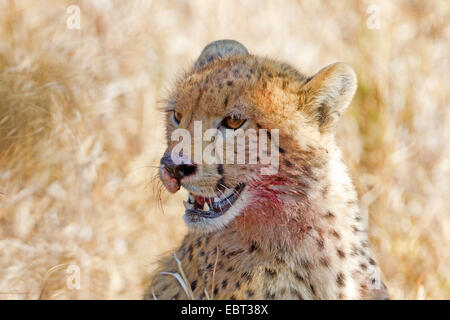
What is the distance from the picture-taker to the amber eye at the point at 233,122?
9.82 ft

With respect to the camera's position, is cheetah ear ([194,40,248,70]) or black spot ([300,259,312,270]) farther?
cheetah ear ([194,40,248,70])

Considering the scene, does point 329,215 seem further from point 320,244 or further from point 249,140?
point 249,140

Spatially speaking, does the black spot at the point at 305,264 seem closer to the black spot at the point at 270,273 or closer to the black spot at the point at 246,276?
the black spot at the point at 270,273

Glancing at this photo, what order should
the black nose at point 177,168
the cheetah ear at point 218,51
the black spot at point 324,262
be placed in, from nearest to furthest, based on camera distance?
the black nose at point 177,168
the black spot at point 324,262
the cheetah ear at point 218,51

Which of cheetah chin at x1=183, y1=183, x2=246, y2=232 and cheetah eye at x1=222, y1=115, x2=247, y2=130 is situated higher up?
cheetah eye at x1=222, y1=115, x2=247, y2=130

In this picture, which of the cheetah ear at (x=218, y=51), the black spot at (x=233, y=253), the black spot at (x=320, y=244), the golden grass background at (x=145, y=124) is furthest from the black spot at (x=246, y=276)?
the golden grass background at (x=145, y=124)

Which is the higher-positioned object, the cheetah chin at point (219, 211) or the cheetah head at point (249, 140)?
the cheetah head at point (249, 140)

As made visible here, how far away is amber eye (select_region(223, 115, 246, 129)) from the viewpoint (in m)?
2.99

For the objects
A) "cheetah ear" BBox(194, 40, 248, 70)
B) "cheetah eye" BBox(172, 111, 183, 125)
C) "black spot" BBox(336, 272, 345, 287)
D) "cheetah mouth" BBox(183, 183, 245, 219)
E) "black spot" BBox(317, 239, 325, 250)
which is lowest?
"black spot" BBox(336, 272, 345, 287)

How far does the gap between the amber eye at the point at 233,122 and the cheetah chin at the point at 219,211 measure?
25 centimetres

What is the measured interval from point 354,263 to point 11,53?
2736 mm

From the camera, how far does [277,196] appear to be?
9.78ft

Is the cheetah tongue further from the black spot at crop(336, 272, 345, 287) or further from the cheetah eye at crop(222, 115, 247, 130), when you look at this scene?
the black spot at crop(336, 272, 345, 287)

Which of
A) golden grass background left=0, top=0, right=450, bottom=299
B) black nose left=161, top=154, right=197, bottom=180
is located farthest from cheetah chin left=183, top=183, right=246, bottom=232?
golden grass background left=0, top=0, right=450, bottom=299
